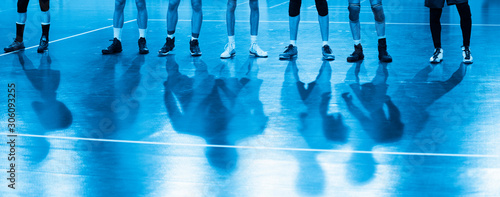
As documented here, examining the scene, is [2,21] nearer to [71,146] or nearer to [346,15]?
[346,15]

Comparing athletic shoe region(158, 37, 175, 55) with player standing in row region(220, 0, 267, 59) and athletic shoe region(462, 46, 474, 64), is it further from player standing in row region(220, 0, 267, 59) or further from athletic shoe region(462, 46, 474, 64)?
athletic shoe region(462, 46, 474, 64)

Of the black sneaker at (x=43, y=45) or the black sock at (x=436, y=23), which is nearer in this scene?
the black sock at (x=436, y=23)

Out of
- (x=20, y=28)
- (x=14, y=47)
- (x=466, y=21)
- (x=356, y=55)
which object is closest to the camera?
(x=466, y=21)

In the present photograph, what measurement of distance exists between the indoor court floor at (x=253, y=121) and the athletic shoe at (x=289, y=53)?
0.11 metres

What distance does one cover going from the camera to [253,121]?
3854 mm

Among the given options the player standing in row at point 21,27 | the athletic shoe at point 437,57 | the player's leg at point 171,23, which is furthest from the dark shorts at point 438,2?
the player standing in row at point 21,27

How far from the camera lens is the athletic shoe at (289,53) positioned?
19.6 feet

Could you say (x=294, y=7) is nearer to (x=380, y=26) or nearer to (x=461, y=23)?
(x=380, y=26)

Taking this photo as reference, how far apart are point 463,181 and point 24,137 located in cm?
214

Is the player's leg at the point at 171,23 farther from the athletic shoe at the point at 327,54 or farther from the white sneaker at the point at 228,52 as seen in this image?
the athletic shoe at the point at 327,54

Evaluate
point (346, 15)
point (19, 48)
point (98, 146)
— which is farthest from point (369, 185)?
point (346, 15)

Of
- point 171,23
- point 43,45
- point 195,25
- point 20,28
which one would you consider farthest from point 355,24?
point 20,28

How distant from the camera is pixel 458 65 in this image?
5.57 m

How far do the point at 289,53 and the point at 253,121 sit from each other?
7.46ft
